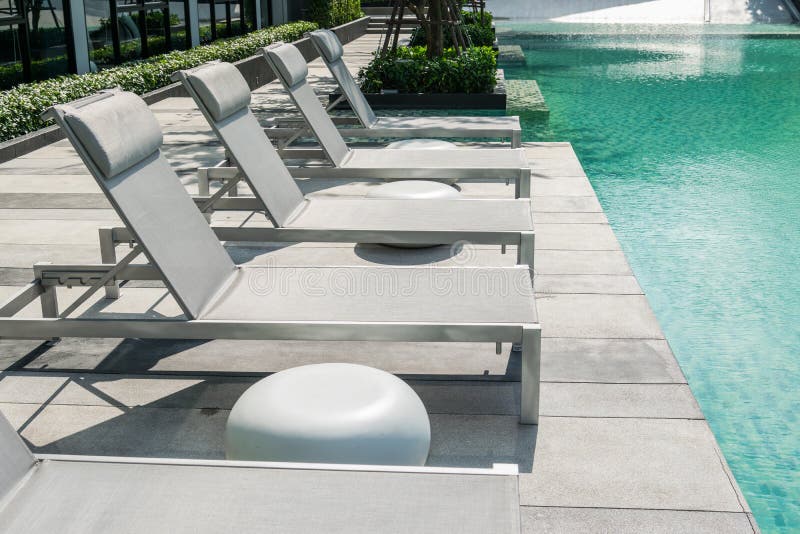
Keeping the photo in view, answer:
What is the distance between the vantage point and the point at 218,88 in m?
5.27

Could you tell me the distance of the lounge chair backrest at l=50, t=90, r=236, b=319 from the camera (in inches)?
148

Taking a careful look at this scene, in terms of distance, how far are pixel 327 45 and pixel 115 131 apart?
15.7 ft

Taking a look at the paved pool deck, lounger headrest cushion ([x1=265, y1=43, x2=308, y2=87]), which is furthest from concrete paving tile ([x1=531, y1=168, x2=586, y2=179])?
lounger headrest cushion ([x1=265, y1=43, x2=308, y2=87])

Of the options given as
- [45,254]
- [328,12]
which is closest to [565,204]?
[45,254]

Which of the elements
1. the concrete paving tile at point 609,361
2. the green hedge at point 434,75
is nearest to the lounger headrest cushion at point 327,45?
the concrete paving tile at point 609,361

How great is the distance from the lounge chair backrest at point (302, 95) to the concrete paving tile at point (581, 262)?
1.90 metres

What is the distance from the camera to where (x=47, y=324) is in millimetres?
3865

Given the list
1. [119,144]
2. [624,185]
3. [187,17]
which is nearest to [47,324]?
[119,144]

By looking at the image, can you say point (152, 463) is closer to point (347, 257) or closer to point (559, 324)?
point (559, 324)

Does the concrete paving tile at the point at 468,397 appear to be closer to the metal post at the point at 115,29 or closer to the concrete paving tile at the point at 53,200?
the concrete paving tile at the point at 53,200

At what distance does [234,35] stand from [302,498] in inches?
840

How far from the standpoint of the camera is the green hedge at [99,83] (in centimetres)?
1043

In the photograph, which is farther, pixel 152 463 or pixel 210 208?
pixel 210 208

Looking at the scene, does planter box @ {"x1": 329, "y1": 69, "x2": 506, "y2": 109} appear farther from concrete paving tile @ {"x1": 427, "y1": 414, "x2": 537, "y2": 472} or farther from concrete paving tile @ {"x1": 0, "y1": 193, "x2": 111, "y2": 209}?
concrete paving tile @ {"x1": 427, "y1": 414, "x2": 537, "y2": 472}
